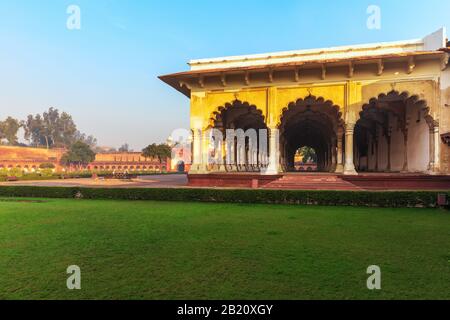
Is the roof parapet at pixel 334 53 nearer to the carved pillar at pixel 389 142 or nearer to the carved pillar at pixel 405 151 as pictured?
the carved pillar at pixel 405 151

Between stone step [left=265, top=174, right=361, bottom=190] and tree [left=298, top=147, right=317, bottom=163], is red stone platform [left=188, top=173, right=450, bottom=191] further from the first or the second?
tree [left=298, top=147, right=317, bottom=163]

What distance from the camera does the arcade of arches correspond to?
46.4 feet

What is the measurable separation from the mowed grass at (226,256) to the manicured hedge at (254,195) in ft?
5.83

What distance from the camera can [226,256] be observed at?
4215 mm

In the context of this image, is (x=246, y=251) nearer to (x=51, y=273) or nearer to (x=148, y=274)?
(x=148, y=274)

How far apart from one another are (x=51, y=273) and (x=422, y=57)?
50.6ft

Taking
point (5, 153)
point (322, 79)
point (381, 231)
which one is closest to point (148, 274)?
point (381, 231)

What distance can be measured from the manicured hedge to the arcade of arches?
4468 millimetres

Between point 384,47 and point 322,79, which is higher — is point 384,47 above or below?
above

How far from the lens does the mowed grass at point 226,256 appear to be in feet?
10.1

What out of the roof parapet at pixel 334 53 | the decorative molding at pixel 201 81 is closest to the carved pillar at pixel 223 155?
the decorative molding at pixel 201 81
